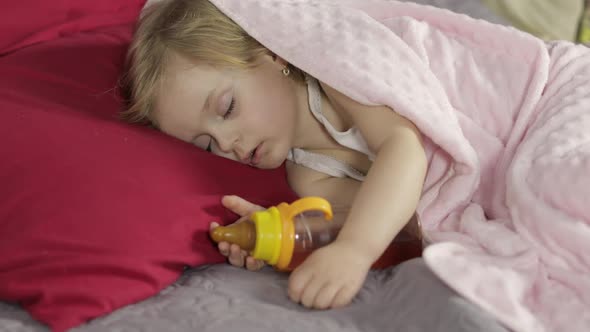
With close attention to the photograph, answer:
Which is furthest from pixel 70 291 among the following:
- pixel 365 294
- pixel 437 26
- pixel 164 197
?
pixel 437 26

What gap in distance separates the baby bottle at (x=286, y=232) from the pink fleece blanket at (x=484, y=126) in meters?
0.15

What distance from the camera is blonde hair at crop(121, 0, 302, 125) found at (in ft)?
4.10

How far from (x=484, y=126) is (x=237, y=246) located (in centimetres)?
49

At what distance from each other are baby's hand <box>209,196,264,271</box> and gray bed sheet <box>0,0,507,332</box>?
4 cm

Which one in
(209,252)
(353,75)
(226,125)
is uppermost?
(353,75)

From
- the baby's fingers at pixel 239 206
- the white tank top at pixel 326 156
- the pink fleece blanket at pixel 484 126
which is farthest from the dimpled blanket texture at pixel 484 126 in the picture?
the baby's fingers at pixel 239 206

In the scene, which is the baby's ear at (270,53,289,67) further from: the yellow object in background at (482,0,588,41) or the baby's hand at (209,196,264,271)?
the yellow object in background at (482,0,588,41)

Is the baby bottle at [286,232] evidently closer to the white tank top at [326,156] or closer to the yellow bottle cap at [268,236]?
the yellow bottle cap at [268,236]

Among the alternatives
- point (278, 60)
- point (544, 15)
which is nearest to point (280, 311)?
point (278, 60)

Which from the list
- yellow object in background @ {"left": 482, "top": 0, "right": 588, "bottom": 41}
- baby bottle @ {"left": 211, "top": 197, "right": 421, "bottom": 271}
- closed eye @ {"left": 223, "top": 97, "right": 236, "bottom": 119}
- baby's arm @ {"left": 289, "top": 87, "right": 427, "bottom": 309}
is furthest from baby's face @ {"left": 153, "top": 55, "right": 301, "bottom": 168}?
yellow object in background @ {"left": 482, "top": 0, "right": 588, "bottom": 41}

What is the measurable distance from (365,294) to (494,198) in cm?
34

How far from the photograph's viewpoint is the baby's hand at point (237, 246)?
3.46ft

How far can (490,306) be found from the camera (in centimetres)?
91

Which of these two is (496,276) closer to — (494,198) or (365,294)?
(365,294)
